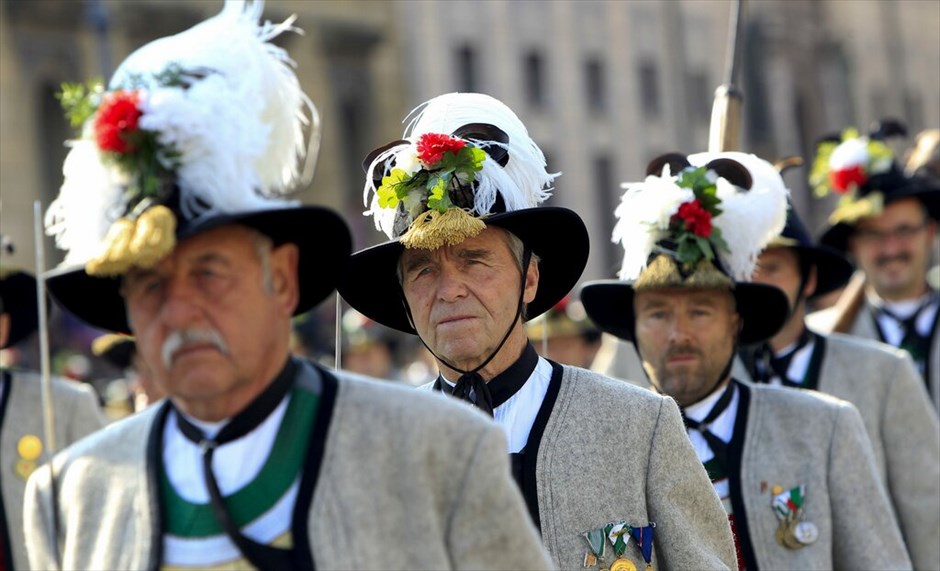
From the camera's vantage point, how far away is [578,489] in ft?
14.8

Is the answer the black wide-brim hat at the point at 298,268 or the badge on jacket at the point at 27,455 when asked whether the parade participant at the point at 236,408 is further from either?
the badge on jacket at the point at 27,455

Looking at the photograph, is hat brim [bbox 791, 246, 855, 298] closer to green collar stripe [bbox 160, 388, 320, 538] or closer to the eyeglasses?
the eyeglasses

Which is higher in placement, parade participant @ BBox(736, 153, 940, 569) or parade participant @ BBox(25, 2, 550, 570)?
parade participant @ BBox(25, 2, 550, 570)

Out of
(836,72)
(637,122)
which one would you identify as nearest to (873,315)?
(637,122)

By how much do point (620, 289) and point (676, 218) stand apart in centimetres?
37

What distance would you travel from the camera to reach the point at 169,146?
11.4ft

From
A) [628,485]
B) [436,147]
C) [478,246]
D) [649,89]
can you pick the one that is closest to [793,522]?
[628,485]

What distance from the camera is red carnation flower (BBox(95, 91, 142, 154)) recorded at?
11.3ft

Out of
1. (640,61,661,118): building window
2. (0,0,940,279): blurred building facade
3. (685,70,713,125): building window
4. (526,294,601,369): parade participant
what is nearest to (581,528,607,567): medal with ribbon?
(526,294,601,369): parade participant

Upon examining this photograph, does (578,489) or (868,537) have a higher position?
(578,489)

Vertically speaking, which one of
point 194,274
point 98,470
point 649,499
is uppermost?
point 194,274

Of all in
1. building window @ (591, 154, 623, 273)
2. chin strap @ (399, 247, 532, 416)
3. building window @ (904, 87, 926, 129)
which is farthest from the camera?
building window @ (904, 87, 926, 129)

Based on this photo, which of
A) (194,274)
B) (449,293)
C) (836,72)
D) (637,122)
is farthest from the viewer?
(836,72)

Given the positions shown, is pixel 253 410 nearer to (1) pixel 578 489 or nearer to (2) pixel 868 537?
(1) pixel 578 489
